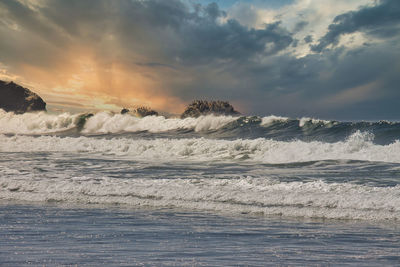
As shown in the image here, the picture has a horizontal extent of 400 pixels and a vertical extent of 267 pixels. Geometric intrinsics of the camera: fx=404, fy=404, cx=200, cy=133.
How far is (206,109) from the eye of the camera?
3953 cm

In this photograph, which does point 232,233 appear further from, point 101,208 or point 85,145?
point 85,145

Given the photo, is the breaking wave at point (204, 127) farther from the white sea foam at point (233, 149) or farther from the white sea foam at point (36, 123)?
the white sea foam at point (233, 149)

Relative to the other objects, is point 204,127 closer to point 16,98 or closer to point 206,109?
point 206,109

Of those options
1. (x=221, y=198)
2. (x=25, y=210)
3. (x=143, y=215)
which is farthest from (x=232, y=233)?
(x=25, y=210)

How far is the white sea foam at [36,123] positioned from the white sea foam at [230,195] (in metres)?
39.2

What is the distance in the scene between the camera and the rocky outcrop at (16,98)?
110m

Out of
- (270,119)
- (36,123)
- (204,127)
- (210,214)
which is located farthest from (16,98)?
(210,214)

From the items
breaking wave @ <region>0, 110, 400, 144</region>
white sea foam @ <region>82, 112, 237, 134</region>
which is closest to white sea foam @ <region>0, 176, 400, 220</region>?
breaking wave @ <region>0, 110, 400, 144</region>

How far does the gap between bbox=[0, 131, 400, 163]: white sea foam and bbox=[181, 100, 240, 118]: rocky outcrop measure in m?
15.3

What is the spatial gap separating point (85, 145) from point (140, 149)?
14.8ft

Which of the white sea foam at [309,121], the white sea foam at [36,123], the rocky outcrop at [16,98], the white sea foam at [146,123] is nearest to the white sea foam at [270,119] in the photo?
the white sea foam at [309,121]

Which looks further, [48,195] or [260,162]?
[260,162]

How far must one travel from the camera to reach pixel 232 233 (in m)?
5.31

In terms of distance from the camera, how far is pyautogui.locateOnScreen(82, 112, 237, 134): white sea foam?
3362 cm
